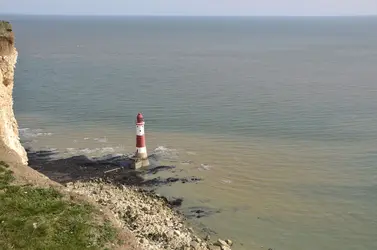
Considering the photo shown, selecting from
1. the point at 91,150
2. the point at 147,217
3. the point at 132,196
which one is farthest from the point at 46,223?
the point at 91,150

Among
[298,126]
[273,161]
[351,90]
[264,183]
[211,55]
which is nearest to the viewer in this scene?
[264,183]

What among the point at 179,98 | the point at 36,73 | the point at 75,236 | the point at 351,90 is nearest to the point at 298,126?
the point at 179,98

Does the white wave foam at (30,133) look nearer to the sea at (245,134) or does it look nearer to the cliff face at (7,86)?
the sea at (245,134)

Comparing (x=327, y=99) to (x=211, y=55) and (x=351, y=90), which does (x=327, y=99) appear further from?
(x=211, y=55)

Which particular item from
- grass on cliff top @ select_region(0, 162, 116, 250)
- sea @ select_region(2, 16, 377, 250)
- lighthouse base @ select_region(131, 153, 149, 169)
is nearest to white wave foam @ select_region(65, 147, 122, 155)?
sea @ select_region(2, 16, 377, 250)

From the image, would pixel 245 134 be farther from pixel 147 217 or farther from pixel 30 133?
pixel 147 217

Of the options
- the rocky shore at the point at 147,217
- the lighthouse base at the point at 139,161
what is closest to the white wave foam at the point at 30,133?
the lighthouse base at the point at 139,161

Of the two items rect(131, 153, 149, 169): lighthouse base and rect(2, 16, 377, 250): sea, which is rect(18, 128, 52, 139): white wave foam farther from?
rect(131, 153, 149, 169): lighthouse base
